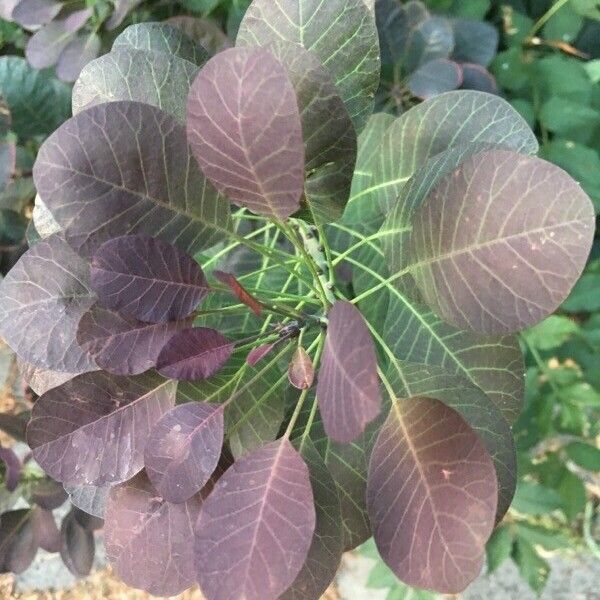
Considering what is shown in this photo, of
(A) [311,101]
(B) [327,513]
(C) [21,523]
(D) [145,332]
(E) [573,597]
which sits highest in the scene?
(A) [311,101]

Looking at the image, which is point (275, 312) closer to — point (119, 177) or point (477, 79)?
point (119, 177)

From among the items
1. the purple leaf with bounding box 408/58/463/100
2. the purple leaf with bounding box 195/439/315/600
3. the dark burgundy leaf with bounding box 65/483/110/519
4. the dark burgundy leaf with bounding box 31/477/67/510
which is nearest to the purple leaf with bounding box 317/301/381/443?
the purple leaf with bounding box 195/439/315/600

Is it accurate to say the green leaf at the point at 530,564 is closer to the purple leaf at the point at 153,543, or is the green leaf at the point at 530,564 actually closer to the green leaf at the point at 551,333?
the green leaf at the point at 551,333

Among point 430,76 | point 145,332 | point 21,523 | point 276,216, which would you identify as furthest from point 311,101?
point 21,523

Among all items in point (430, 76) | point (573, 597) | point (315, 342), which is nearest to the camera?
point (315, 342)

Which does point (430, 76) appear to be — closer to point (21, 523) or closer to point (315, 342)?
point (315, 342)

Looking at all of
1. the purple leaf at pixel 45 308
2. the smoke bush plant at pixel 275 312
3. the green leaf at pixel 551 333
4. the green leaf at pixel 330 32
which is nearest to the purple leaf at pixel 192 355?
the smoke bush plant at pixel 275 312

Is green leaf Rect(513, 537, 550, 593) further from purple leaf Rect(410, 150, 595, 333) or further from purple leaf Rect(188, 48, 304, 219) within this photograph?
purple leaf Rect(188, 48, 304, 219)

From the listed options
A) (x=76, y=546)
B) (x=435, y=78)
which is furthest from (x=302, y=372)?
(x=76, y=546)
